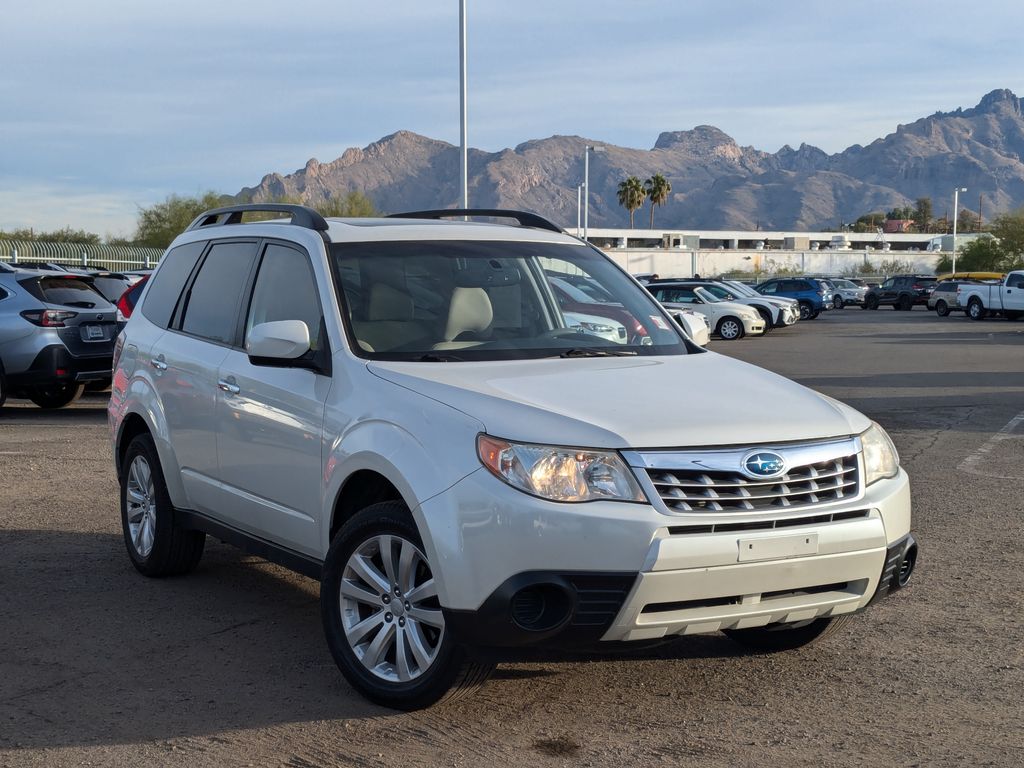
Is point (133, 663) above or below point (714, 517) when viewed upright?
below

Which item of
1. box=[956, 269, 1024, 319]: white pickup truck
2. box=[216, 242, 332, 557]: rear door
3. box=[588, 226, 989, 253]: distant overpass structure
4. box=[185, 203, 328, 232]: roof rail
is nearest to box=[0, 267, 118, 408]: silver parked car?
box=[185, 203, 328, 232]: roof rail

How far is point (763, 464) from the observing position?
14.1 ft

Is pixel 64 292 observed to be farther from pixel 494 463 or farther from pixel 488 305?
pixel 494 463

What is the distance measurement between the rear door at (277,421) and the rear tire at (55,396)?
10160 mm

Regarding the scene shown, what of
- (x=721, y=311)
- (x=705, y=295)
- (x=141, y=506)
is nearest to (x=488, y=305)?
(x=141, y=506)

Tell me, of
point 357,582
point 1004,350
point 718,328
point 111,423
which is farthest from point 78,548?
point 718,328

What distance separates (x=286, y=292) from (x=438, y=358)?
0.99 metres

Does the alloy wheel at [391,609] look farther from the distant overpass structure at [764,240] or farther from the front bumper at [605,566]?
the distant overpass structure at [764,240]

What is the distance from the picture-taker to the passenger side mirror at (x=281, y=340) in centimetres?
512

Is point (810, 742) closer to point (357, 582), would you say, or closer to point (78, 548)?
point (357, 582)

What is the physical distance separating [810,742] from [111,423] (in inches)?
181

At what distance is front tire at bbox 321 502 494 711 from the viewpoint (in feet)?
14.8

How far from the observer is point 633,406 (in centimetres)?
452

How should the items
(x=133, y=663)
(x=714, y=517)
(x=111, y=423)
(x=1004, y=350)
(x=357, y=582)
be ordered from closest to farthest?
1. (x=714, y=517)
2. (x=357, y=582)
3. (x=133, y=663)
4. (x=111, y=423)
5. (x=1004, y=350)
